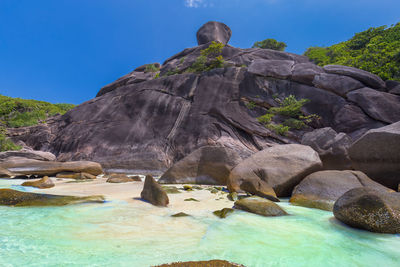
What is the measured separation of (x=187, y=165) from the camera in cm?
736

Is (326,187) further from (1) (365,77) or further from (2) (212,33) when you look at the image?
(2) (212,33)

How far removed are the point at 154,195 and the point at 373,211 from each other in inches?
134

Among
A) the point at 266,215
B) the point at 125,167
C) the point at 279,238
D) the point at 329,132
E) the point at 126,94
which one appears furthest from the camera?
the point at 126,94

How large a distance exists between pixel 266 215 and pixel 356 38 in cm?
2696

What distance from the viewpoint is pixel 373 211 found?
2842 mm

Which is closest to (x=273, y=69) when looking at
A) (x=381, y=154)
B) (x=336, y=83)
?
(x=336, y=83)

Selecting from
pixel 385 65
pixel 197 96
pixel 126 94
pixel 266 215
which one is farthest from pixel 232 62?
pixel 266 215

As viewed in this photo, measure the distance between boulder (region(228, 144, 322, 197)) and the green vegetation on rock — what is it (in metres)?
15.5

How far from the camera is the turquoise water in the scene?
183cm

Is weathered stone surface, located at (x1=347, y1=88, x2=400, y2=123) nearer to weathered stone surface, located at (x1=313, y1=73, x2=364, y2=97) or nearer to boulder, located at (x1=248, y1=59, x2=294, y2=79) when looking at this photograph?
weathered stone surface, located at (x1=313, y1=73, x2=364, y2=97)

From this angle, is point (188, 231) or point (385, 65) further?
point (385, 65)

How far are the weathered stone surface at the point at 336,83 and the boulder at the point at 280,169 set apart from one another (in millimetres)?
11442

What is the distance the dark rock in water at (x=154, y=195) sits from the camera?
3.85 metres

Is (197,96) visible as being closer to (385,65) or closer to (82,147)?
(82,147)
